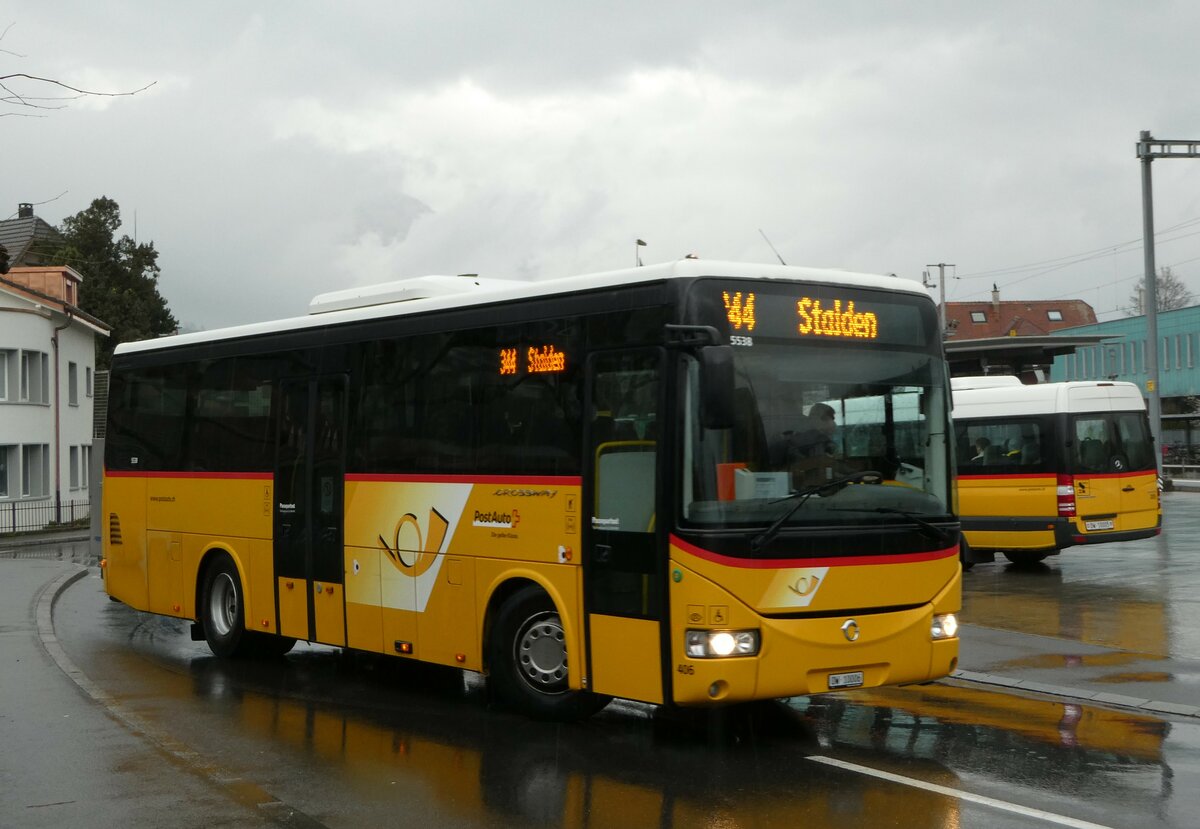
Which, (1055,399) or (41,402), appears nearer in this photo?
(1055,399)

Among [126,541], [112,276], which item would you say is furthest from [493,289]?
[112,276]

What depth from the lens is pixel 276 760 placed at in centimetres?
852

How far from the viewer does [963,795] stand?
7.28 metres

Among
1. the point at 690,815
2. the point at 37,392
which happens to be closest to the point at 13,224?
the point at 37,392

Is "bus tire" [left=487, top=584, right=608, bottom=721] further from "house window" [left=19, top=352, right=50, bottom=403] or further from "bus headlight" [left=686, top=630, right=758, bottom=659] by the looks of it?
"house window" [left=19, top=352, right=50, bottom=403]

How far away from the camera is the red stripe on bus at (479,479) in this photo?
927cm

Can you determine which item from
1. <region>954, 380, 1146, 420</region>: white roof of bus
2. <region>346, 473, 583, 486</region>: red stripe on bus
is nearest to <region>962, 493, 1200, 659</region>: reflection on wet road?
<region>954, 380, 1146, 420</region>: white roof of bus

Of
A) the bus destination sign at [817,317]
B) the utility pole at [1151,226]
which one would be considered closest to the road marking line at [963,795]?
the bus destination sign at [817,317]

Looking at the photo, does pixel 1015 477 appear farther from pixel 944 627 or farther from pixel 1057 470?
pixel 944 627

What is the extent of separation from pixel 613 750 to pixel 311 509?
4368 mm

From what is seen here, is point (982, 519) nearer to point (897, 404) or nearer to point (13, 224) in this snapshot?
point (897, 404)

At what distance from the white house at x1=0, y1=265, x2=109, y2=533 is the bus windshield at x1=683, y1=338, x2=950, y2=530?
38.2 metres

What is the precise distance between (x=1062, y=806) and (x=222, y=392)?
9.11m

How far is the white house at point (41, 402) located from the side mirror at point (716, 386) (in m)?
38.3
